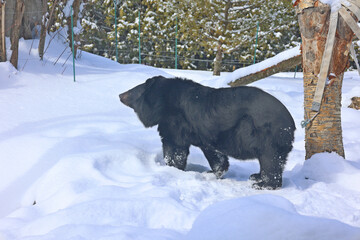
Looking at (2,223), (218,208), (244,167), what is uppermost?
(218,208)

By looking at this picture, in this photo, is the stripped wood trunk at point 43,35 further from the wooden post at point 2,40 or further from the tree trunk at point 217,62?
the tree trunk at point 217,62

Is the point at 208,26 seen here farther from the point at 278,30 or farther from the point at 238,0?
the point at 278,30

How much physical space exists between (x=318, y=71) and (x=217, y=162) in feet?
4.54

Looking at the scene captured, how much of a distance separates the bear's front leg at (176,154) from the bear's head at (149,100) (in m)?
0.28

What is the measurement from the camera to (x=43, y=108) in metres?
4.89

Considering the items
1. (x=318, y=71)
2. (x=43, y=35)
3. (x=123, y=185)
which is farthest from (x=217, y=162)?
(x=43, y=35)

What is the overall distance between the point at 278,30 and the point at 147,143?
1097cm

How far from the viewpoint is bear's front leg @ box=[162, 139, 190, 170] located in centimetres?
338

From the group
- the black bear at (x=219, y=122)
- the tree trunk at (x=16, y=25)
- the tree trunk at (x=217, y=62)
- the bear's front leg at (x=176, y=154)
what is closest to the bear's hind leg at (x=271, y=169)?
the black bear at (x=219, y=122)

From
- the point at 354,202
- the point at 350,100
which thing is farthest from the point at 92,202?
the point at 350,100

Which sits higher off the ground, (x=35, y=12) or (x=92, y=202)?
(x=35, y=12)

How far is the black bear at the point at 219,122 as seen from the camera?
3.01 metres

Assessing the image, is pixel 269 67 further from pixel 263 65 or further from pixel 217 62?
pixel 217 62

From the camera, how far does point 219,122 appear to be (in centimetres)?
318
